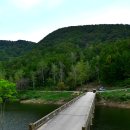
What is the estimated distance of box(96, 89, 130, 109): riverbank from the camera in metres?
95.9

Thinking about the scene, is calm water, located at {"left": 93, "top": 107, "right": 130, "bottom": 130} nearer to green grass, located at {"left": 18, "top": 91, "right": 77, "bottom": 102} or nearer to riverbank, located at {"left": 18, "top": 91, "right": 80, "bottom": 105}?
riverbank, located at {"left": 18, "top": 91, "right": 80, "bottom": 105}

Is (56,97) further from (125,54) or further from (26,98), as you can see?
(125,54)

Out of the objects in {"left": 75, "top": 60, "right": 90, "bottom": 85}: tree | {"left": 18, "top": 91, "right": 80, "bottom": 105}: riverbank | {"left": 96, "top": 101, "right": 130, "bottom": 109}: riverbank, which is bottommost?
{"left": 96, "top": 101, "right": 130, "bottom": 109}: riverbank

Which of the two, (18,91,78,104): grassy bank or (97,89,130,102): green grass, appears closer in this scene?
(97,89,130,102): green grass

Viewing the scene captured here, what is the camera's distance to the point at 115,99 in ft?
325

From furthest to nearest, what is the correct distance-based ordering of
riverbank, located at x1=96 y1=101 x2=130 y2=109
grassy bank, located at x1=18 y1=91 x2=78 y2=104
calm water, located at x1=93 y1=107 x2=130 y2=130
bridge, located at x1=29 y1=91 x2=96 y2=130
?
grassy bank, located at x1=18 y1=91 x2=78 y2=104 → riverbank, located at x1=96 y1=101 x2=130 y2=109 → calm water, located at x1=93 y1=107 x2=130 y2=130 → bridge, located at x1=29 y1=91 x2=96 y2=130

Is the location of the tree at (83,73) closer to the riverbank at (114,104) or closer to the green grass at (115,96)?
the green grass at (115,96)

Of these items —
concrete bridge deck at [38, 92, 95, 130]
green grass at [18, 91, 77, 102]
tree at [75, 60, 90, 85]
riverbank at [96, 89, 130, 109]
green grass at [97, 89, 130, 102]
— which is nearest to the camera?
concrete bridge deck at [38, 92, 95, 130]

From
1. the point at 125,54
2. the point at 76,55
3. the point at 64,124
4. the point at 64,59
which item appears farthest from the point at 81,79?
the point at 64,124

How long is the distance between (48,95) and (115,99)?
31042 mm

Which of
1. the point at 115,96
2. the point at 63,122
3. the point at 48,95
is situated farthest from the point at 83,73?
the point at 63,122

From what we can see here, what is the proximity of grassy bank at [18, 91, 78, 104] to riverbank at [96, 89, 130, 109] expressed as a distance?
10.4 m

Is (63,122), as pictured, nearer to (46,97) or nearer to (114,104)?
(114,104)

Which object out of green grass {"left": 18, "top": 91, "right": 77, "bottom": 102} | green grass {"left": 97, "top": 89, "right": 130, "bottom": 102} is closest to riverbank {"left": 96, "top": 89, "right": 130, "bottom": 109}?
green grass {"left": 97, "top": 89, "right": 130, "bottom": 102}
